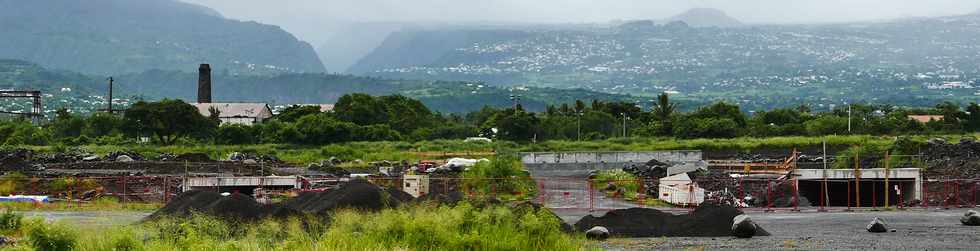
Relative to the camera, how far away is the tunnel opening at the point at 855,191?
161ft

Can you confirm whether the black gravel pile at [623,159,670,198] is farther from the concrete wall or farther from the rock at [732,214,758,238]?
the rock at [732,214,758,238]

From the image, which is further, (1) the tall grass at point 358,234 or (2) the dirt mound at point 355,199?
(2) the dirt mound at point 355,199

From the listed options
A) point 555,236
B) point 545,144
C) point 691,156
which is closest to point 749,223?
point 555,236

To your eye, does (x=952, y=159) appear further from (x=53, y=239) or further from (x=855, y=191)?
(x=53, y=239)

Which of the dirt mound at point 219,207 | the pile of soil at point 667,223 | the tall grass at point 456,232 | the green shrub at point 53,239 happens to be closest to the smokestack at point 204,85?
the dirt mound at point 219,207

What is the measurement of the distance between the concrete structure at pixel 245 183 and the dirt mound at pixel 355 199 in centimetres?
1574

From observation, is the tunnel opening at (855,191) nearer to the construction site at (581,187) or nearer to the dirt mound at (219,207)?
the construction site at (581,187)

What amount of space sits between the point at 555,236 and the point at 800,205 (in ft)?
73.9

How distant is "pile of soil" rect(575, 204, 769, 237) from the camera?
2981 cm

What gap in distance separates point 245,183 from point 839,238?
28176 millimetres

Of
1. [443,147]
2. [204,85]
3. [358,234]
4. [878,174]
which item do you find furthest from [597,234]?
[204,85]

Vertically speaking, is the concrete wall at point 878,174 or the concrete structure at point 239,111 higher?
the concrete structure at point 239,111

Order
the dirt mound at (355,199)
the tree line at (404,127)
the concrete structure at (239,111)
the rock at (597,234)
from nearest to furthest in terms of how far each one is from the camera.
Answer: the rock at (597,234), the dirt mound at (355,199), the tree line at (404,127), the concrete structure at (239,111)

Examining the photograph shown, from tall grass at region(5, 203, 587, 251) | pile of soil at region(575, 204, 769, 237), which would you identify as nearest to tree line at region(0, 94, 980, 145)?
pile of soil at region(575, 204, 769, 237)
